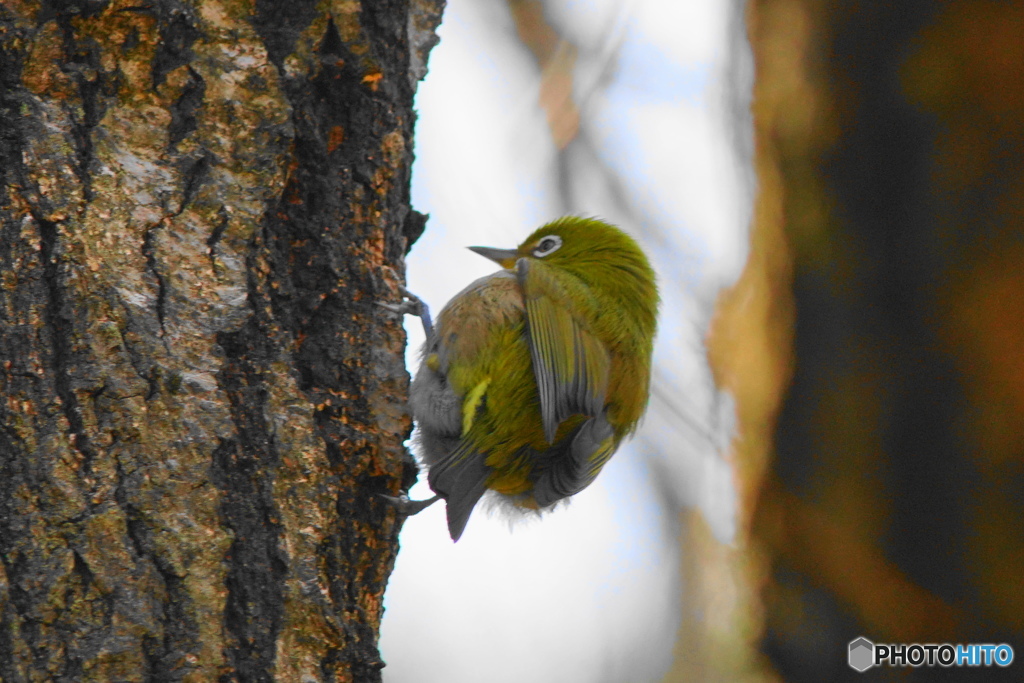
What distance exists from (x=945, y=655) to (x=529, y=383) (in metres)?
1.44

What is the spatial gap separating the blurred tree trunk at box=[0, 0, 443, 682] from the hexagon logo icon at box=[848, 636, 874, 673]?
3.84ft

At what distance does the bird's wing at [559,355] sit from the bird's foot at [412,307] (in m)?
0.35

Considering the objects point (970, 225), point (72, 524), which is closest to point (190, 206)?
point (72, 524)

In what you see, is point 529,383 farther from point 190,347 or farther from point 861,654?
point 190,347

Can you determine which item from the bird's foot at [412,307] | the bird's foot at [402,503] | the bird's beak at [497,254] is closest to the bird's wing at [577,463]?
the bird's foot at [412,307]

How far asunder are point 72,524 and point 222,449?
307 millimetres

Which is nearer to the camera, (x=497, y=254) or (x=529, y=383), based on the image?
(x=529, y=383)

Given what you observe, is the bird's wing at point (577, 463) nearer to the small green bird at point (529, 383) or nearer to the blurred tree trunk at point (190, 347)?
the small green bird at point (529, 383)

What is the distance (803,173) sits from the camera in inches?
91.1

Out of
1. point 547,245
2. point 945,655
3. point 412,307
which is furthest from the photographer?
point 547,245

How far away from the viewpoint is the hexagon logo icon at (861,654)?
2355mm

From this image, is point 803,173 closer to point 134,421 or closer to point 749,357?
point 749,357

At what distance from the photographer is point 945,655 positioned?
6.89 feet

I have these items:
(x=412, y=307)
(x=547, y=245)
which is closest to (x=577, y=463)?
(x=412, y=307)
